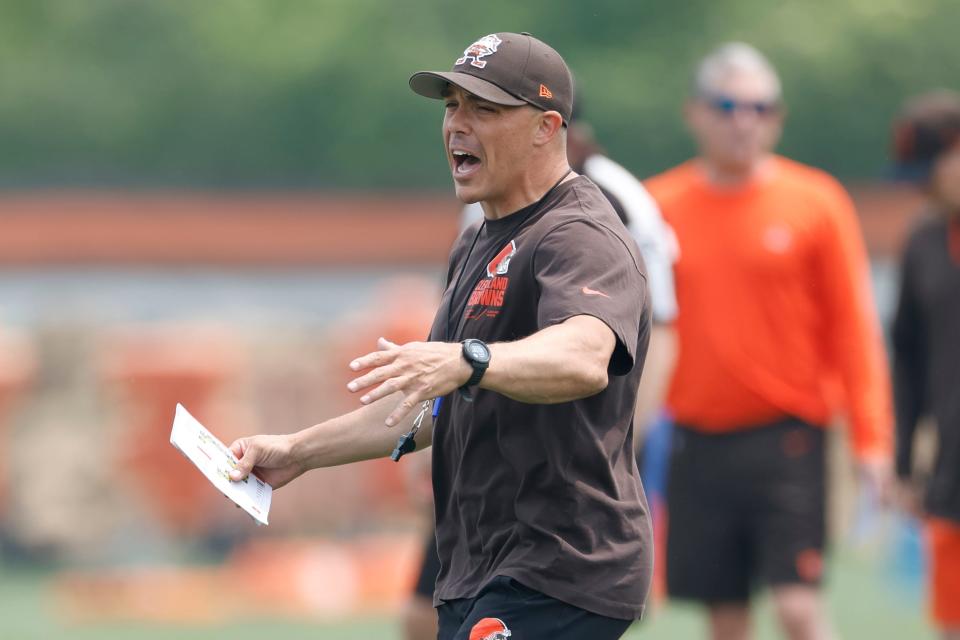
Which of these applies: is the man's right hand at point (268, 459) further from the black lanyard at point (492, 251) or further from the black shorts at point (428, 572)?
the black shorts at point (428, 572)

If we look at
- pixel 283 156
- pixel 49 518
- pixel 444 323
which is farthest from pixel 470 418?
pixel 283 156

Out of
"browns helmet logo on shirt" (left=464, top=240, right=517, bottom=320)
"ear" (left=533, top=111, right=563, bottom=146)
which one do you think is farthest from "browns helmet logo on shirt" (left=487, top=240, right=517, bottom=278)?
"ear" (left=533, top=111, right=563, bottom=146)

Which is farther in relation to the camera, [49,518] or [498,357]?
[49,518]

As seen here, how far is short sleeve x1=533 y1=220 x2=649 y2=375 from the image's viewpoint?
3.65 meters

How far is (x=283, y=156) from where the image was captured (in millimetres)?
21562

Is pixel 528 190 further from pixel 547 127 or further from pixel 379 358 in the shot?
pixel 379 358

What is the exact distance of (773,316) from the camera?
6.85 metres

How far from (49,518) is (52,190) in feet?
29.2

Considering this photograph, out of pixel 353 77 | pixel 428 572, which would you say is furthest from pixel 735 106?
pixel 353 77

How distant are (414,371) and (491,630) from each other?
0.79 metres

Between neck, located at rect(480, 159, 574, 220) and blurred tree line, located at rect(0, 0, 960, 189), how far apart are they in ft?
54.9

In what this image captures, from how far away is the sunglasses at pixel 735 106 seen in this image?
7.00 meters

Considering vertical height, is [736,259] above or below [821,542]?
above

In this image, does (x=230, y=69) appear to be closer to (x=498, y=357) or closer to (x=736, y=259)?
(x=736, y=259)
